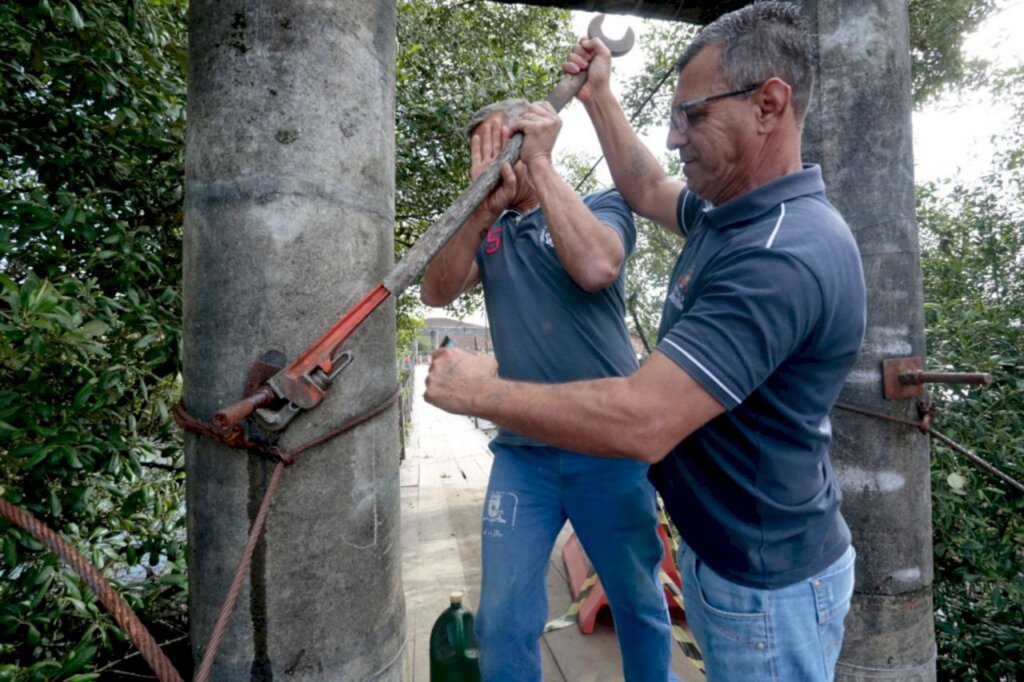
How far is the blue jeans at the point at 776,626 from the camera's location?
1.51 m

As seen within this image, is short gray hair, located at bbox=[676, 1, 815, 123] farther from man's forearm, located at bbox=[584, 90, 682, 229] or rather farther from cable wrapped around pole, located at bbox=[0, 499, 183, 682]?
cable wrapped around pole, located at bbox=[0, 499, 183, 682]

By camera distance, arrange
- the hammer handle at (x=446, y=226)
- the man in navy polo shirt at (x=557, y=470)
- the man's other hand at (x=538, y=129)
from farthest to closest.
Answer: the man in navy polo shirt at (x=557, y=470) → the man's other hand at (x=538, y=129) → the hammer handle at (x=446, y=226)

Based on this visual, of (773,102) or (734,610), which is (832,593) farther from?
(773,102)

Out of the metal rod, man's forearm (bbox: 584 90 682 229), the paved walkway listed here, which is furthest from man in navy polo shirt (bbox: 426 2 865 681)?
the paved walkway

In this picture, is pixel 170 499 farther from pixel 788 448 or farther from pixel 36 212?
pixel 788 448

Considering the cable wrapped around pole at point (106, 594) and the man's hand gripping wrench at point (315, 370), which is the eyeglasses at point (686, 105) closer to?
the man's hand gripping wrench at point (315, 370)

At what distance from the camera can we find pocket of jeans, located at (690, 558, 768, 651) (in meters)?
1.52

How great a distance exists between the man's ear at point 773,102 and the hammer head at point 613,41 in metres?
0.71

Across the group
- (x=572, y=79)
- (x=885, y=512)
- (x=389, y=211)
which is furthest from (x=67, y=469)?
(x=885, y=512)

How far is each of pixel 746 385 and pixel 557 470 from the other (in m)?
0.96

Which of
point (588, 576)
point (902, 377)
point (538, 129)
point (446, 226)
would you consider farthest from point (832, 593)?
point (588, 576)

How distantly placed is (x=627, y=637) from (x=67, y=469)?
2006 mm

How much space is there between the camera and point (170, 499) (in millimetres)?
2547

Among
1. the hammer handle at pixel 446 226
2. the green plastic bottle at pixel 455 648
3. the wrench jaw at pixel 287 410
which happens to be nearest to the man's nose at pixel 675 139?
the hammer handle at pixel 446 226
